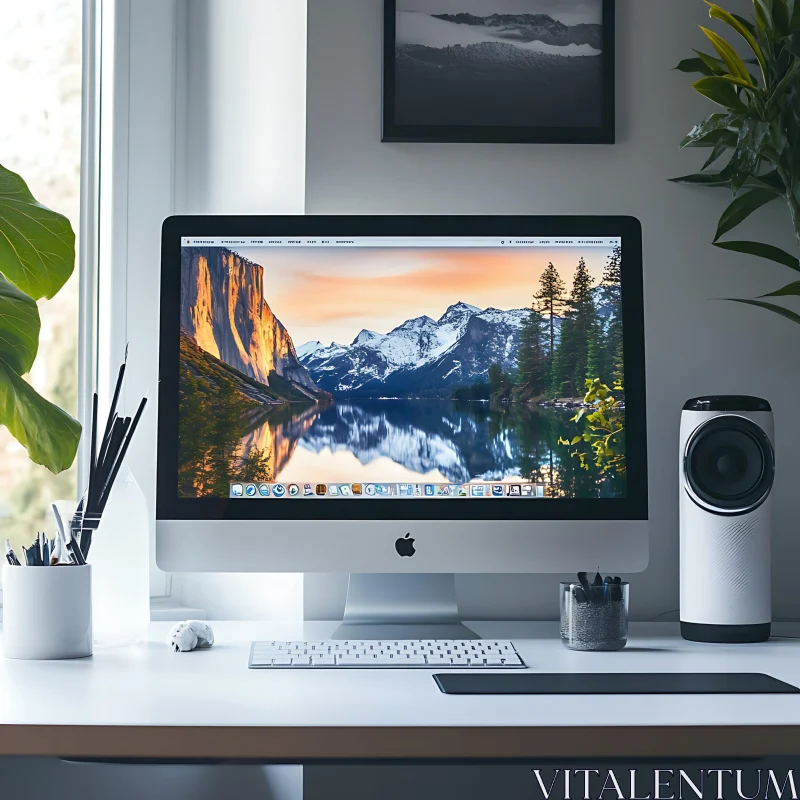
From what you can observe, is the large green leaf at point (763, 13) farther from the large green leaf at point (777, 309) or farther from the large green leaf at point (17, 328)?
the large green leaf at point (17, 328)

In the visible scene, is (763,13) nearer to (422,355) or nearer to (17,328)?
(422,355)

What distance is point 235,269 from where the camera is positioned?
4.02 feet

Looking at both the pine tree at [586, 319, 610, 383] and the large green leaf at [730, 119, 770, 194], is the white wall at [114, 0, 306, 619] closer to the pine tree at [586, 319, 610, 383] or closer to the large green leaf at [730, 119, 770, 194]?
the pine tree at [586, 319, 610, 383]

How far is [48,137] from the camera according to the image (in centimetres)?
159

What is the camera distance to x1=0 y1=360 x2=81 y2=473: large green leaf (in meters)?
1.17

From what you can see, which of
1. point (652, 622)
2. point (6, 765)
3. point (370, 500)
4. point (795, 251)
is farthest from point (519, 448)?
point (6, 765)

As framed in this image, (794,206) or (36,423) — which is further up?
(794,206)

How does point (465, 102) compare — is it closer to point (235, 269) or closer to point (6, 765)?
point (235, 269)

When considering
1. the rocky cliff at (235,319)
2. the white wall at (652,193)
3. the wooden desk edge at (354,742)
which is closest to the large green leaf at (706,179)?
the white wall at (652,193)

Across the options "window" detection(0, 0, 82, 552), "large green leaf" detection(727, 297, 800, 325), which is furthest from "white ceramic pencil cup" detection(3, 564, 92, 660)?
"large green leaf" detection(727, 297, 800, 325)

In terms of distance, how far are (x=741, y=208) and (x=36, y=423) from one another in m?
1.12

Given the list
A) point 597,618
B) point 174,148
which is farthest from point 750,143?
point 174,148

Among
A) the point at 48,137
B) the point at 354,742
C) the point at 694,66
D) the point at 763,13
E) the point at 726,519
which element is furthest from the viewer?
the point at 48,137

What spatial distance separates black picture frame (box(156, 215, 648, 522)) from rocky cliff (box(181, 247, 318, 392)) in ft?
0.07
